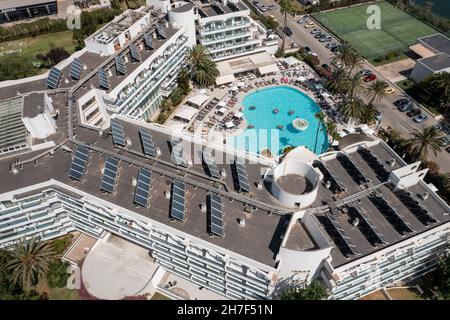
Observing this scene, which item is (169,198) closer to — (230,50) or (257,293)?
(257,293)

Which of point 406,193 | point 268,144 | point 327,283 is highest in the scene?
point 406,193

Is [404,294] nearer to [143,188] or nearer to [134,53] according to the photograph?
[143,188]

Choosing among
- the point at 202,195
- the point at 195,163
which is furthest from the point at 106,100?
the point at 202,195

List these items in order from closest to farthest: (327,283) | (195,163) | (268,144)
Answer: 1. (327,283)
2. (195,163)
3. (268,144)

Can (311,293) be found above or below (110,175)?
below

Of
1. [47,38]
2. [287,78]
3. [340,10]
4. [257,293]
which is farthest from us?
[340,10]

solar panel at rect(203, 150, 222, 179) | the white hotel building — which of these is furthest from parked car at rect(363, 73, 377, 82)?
solar panel at rect(203, 150, 222, 179)

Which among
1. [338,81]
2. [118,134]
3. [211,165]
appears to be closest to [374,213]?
[211,165]
